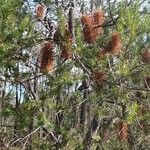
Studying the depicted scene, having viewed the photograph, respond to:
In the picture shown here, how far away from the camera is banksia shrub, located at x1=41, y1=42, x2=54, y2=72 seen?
A: 3.04m

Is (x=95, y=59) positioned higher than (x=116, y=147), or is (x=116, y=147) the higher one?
(x=95, y=59)

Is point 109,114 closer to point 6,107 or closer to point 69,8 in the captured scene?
point 6,107

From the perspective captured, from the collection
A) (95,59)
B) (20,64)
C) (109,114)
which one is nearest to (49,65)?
(95,59)

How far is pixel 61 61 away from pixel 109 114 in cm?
143

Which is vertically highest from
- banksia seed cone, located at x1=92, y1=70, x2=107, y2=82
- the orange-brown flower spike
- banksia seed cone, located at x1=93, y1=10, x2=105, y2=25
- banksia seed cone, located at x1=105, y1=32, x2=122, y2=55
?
banksia seed cone, located at x1=93, y1=10, x2=105, y2=25

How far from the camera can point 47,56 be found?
3029 millimetres

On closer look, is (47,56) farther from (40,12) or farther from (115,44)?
(40,12)

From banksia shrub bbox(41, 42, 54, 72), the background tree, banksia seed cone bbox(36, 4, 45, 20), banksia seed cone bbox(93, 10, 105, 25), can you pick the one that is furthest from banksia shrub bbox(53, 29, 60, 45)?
banksia seed cone bbox(36, 4, 45, 20)

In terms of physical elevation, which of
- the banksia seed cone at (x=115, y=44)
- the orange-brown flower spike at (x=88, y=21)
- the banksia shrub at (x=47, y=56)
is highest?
the orange-brown flower spike at (x=88, y=21)

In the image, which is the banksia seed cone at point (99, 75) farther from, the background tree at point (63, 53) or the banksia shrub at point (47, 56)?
the banksia shrub at point (47, 56)

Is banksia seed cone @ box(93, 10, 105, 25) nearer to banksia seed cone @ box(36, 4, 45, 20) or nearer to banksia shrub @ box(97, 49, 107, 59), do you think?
banksia shrub @ box(97, 49, 107, 59)

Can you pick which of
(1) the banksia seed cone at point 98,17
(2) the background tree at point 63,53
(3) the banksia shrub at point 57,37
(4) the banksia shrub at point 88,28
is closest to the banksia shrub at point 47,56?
(2) the background tree at point 63,53

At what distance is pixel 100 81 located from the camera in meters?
3.54

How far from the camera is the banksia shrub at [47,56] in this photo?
3.04m
